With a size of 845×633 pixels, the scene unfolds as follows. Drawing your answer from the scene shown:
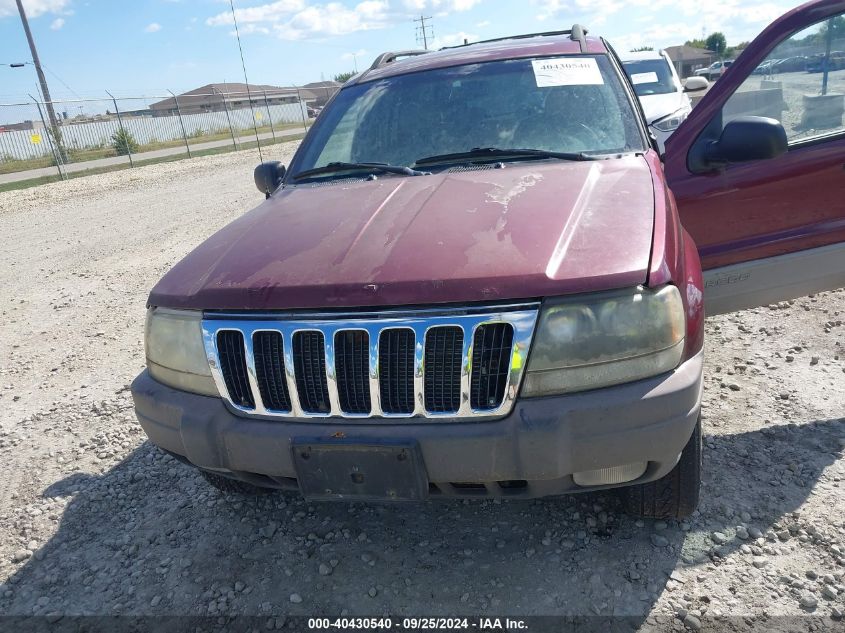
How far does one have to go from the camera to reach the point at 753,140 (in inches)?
114

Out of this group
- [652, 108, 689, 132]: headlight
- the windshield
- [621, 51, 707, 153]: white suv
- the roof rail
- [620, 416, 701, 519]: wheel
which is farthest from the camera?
the windshield

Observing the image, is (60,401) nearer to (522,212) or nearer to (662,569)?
(522,212)

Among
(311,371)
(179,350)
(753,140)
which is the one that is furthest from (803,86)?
(179,350)

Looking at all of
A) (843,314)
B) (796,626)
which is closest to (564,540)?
(796,626)

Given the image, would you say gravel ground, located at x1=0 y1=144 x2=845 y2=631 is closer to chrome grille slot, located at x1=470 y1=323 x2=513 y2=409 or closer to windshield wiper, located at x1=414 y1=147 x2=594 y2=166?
chrome grille slot, located at x1=470 y1=323 x2=513 y2=409

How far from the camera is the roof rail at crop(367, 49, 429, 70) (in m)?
4.17

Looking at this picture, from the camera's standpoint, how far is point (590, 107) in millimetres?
3061

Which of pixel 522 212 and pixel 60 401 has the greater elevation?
pixel 522 212

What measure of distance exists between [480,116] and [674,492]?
1.90 metres

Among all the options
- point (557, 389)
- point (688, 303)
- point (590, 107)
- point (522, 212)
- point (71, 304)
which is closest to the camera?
point (557, 389)

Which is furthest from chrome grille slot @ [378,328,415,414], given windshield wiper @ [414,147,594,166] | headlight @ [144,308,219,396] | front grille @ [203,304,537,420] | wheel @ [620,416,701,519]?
windshield wiper @ [414,147,594,166]

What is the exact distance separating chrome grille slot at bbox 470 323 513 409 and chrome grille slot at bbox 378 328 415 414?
193mm

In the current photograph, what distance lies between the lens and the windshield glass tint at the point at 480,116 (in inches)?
118

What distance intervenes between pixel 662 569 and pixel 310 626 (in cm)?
126
